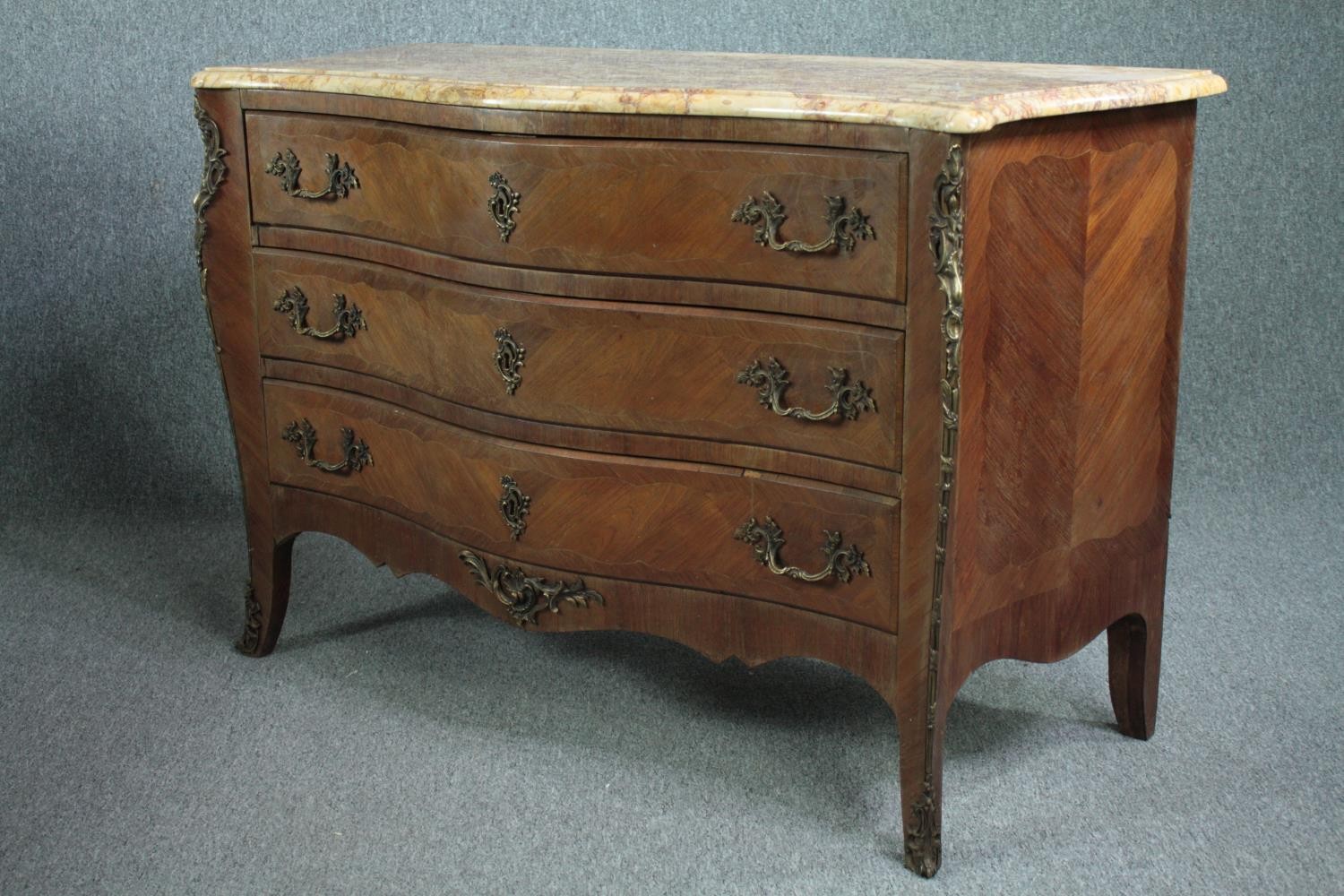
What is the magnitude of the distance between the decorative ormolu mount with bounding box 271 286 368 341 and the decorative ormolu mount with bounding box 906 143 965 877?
0.97 metres

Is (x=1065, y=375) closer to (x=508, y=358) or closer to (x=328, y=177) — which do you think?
(x=508, y=358)

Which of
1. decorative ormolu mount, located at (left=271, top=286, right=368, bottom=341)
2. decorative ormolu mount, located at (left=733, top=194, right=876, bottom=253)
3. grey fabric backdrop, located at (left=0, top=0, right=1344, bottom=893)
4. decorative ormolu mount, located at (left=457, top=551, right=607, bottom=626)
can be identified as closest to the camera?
decorative ormolu mount, located at (left=733, top=194, right=876, bottom=253)

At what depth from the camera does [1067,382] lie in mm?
2135

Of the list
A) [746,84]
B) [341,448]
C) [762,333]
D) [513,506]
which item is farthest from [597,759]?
[746,84]

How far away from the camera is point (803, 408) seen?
2082mm

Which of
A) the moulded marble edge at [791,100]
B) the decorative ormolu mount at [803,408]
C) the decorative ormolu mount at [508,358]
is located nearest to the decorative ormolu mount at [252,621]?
the decorative ormolu mount at [508,358]

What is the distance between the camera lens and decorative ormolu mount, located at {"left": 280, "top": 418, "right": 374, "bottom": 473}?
2574mm

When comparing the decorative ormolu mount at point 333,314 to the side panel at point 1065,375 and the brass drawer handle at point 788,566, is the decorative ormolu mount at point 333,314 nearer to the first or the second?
the brass drawer handle at point 788,566

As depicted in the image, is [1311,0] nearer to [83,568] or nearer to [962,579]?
[962,579]

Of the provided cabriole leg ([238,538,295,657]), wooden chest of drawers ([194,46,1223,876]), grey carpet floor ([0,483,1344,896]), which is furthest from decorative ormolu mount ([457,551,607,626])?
cabriole leg ([238,538,295,657])

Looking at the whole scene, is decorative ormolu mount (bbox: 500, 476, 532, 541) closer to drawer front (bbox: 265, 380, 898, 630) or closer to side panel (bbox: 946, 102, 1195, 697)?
drawer front (bbox: 265, 380, 898, 630)

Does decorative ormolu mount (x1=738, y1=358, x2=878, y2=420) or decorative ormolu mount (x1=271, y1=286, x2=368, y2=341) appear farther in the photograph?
decorative ormolu mount (x1=271, y1=286, x2=368, y2=341)

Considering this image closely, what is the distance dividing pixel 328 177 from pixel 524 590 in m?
0.69

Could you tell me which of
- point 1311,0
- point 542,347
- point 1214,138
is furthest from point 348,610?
point 1311,0
